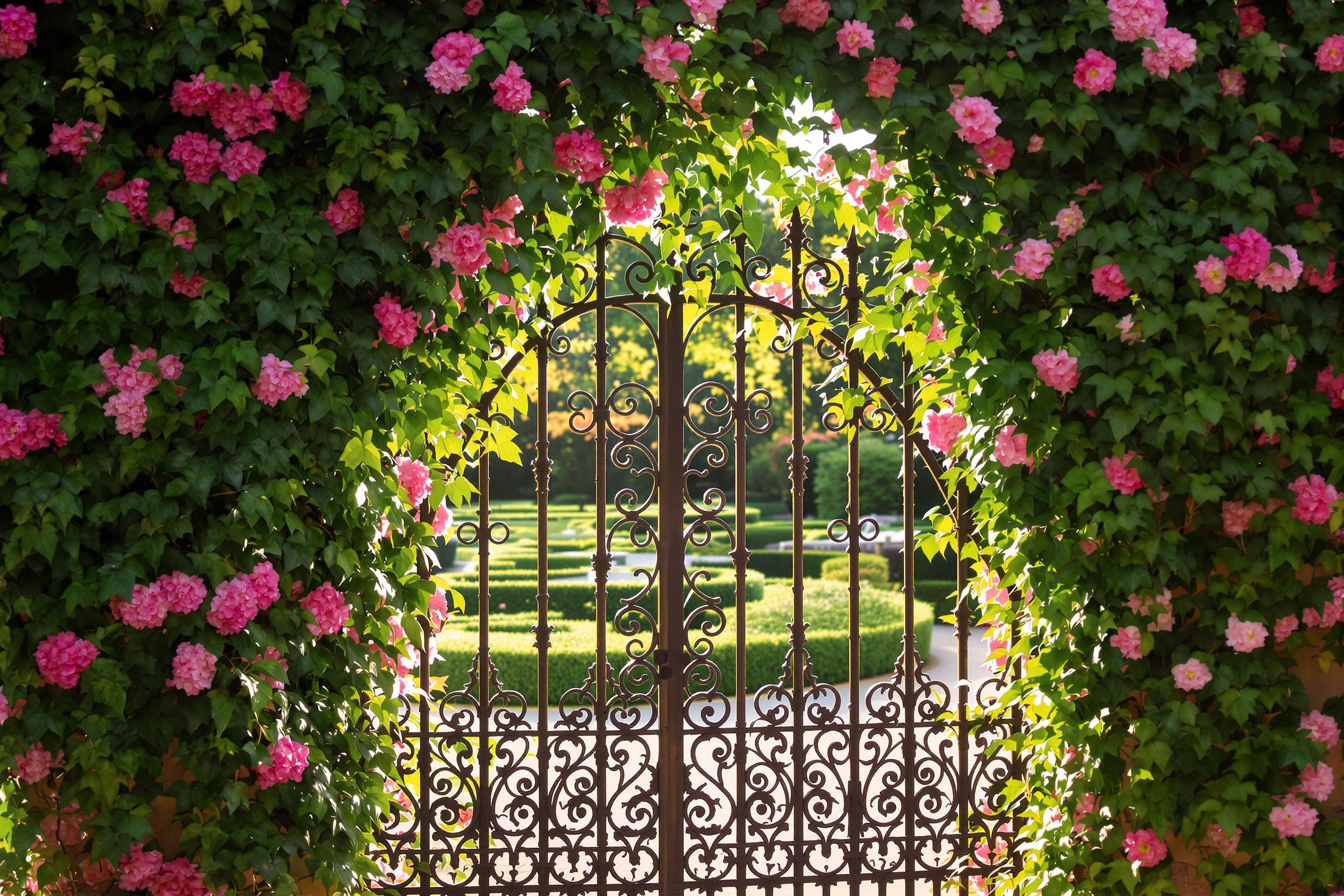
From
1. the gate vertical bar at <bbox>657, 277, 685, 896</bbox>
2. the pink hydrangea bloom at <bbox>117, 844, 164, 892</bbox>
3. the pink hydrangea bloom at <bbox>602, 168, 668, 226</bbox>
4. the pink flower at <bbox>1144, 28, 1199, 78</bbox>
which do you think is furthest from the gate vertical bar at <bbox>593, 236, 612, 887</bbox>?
the pink flower at <bbox>1144, 28, 1199, 78</bbox>

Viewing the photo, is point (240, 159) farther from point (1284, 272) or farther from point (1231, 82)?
point (1284, 272)

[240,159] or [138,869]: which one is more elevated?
[240,159]

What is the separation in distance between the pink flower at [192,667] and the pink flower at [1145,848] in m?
2.70

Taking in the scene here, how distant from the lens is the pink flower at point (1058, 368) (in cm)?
307

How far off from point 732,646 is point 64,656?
6553mm

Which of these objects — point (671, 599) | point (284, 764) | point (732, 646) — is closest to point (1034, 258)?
point (671, 599)

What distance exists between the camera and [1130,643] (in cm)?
311

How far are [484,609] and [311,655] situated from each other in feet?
2.71

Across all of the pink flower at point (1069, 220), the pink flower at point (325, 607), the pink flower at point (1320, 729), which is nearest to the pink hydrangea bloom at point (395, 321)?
the pink flower at point (325, 607)

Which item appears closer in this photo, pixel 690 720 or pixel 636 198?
pixel 636 198

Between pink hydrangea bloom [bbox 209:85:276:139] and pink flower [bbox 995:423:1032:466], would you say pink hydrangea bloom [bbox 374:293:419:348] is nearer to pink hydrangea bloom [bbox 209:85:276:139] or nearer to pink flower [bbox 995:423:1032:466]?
pink hydrangea bloom [bbox 209:85:276:139]

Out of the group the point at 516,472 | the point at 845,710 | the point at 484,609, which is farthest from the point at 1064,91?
the point at 516,472

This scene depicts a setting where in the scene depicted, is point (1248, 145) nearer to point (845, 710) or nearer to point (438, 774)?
point (438, 774)

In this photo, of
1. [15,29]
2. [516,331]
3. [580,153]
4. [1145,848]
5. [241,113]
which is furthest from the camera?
[516,331]
